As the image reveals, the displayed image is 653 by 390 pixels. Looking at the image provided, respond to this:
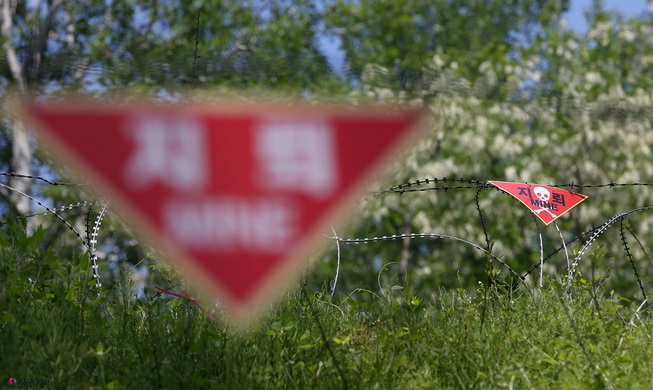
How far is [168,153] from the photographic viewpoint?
8.63ft

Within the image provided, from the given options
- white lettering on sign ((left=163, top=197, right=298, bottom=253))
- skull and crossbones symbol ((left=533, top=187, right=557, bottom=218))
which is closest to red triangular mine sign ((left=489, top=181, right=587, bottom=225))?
skull and crossbones symbol ((left=533, top=187, right=557, bottom=218))

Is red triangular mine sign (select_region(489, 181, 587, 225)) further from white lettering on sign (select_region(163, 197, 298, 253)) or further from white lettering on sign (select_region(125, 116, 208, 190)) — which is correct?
white lettering on sign (select_region(125, 116, 208, 190))

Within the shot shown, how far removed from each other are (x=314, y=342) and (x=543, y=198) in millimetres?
1632

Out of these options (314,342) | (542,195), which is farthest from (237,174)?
(542,195)

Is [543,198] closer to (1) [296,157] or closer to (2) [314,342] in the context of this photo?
(2) [314,342]

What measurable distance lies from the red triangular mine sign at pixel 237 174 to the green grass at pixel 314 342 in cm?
76

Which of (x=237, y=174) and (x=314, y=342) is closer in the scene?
(x=237, y=174)

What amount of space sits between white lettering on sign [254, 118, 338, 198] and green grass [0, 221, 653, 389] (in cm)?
92

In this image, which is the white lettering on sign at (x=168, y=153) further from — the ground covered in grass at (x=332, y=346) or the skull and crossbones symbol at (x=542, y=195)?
the skull and crossbones symbol at (x=542, y=195)

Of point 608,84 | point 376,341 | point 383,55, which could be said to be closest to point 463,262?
point 608,84

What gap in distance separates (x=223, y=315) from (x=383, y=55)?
1451cm

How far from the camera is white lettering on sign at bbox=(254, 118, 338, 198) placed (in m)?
2.57

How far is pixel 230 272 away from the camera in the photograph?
2.52 meters

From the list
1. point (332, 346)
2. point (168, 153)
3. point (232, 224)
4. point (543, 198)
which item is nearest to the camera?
point (232, 224)
